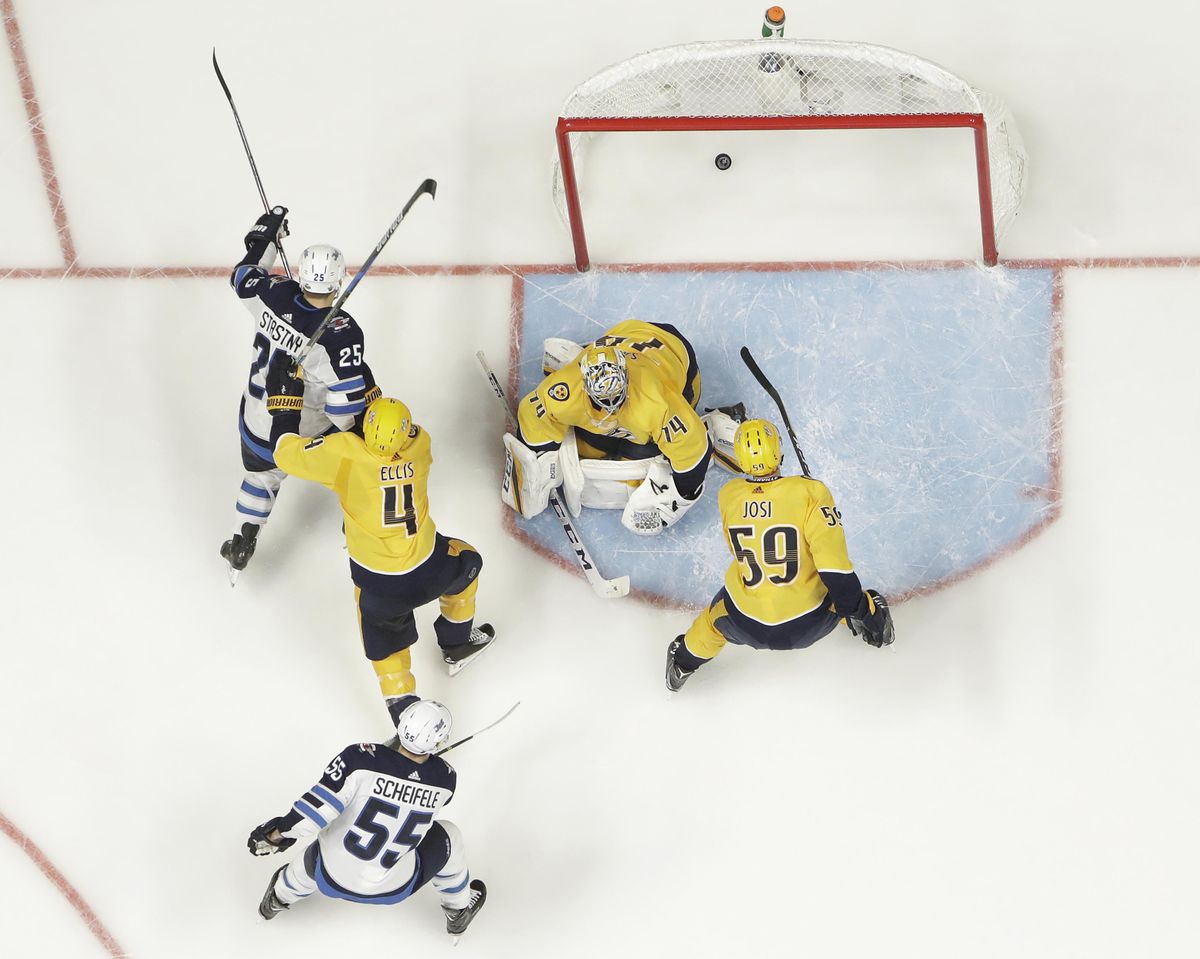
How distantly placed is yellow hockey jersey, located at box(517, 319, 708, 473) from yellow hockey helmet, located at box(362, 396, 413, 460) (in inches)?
24.9

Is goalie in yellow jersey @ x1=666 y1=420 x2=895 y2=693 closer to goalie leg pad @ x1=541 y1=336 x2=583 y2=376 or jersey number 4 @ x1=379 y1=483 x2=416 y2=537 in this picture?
goalie leg pad @ x1=541 y1=336 x2=583 y2=376

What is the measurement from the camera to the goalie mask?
4.87 m

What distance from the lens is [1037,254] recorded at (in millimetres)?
5711

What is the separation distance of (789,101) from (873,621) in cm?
204

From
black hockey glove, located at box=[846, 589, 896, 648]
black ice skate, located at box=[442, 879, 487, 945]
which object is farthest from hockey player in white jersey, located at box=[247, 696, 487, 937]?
black hockey glove, located at box=[846, 589, 896, 648]

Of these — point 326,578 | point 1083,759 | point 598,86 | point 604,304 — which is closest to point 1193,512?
point 1083,759

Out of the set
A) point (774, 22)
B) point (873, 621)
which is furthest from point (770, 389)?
point (774, 22)

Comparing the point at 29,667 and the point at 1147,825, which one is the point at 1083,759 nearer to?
the point at 1147,825

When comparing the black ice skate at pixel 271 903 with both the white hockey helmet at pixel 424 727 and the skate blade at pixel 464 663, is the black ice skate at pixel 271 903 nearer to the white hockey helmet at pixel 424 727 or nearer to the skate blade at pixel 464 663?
the white hockey helmet at pixel 424 727

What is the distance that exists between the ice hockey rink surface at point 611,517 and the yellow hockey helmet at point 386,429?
3.00 feet

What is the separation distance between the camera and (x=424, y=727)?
4.56 meters

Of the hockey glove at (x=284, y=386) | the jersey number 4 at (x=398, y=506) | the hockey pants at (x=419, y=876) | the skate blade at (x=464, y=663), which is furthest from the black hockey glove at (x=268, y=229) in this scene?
the hockey pants at (x=419, y=876)

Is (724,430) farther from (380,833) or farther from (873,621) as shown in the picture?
(380,833)

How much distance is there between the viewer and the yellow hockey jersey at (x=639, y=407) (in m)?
5.04
